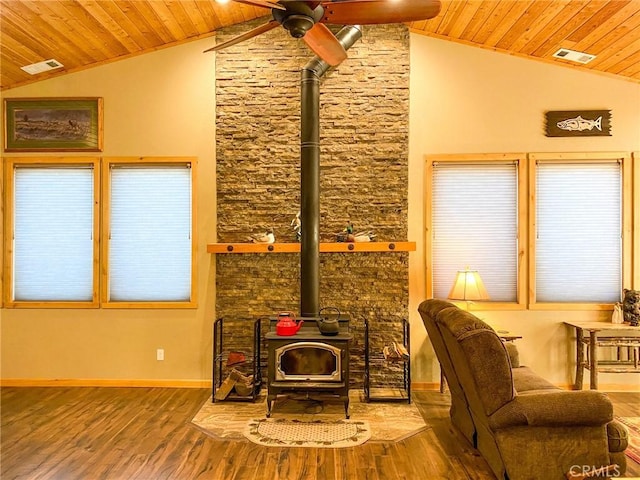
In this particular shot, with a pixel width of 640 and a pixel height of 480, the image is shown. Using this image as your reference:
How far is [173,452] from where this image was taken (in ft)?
10.7

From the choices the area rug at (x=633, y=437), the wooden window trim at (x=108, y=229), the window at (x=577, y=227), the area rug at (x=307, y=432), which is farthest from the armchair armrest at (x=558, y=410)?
the wooden window trim at (x=108, y=229)

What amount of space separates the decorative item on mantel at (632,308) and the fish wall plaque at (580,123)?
5.25 feet

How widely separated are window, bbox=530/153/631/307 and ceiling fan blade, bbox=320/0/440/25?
2525 mm

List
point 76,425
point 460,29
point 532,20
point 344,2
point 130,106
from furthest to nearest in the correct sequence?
1. point 130,106
2. point 460,29
3. point 532,20
4. point 76,425
5. point 344,2

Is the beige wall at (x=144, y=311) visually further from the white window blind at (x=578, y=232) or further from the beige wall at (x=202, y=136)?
the white window blind at (x=578, y=232)

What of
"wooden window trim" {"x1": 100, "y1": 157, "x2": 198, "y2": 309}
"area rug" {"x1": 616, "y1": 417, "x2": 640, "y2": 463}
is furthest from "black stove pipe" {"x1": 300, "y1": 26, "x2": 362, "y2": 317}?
"area rug" {"x1": 616, "y1": 417, "x2": 640, "y2": 463}

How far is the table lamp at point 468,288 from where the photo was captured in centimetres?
439

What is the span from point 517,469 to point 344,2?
2.87m

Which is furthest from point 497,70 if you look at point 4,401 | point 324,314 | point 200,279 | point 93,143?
point 4,401

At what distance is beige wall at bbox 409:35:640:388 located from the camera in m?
4.73

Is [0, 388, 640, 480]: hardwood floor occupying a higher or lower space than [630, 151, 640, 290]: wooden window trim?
lower

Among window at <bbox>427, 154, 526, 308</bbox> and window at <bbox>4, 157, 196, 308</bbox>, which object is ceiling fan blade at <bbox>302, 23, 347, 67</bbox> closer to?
window at <bbox>427, 154, 526, 308</bbox>

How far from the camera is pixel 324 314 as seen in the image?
4645 mm

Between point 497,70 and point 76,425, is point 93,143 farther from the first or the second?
point 497,70
